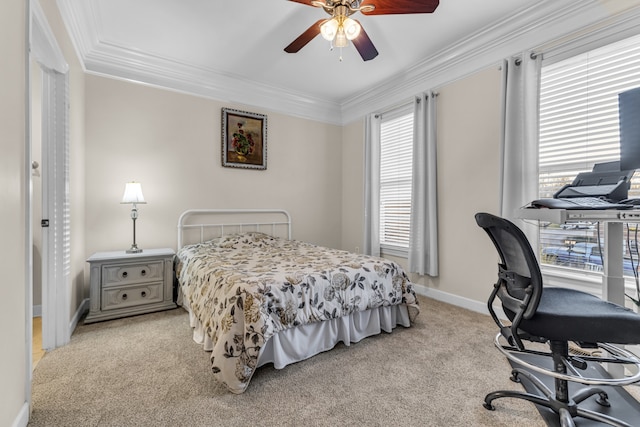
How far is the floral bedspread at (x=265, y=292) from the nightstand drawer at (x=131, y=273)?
8.3 inches

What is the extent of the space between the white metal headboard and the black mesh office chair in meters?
3.06

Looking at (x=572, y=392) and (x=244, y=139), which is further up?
(x=244, y=139)

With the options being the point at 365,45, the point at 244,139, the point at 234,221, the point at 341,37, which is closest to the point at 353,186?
the point at 244,139

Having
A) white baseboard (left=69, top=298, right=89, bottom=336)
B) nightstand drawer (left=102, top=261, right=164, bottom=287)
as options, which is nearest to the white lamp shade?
nightstand drawer (left=102, top=261, right=164, bottom=287)

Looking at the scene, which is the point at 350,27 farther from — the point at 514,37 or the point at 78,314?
the point at 78,314

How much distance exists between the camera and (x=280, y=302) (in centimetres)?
196

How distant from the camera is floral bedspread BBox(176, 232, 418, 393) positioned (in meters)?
1.78

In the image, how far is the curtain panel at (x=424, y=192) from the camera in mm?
3391

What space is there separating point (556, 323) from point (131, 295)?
3.29 m

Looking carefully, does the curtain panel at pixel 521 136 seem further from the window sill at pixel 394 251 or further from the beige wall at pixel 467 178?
the window sill at pixel 394 251

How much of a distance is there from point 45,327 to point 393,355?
2.54 meters

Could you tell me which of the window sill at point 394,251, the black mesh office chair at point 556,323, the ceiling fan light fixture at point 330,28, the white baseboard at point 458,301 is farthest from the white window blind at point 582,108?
the ceiling fan light fixture at point 330,28

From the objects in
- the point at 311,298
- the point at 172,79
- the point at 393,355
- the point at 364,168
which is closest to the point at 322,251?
the point at 311,298

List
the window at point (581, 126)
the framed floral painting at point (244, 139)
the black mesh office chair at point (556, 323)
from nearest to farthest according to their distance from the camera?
1. the black mesh office chair at point (556, 323)
2. the window at point (581, 126)
3. the framed floral painting at point (244, 139)
